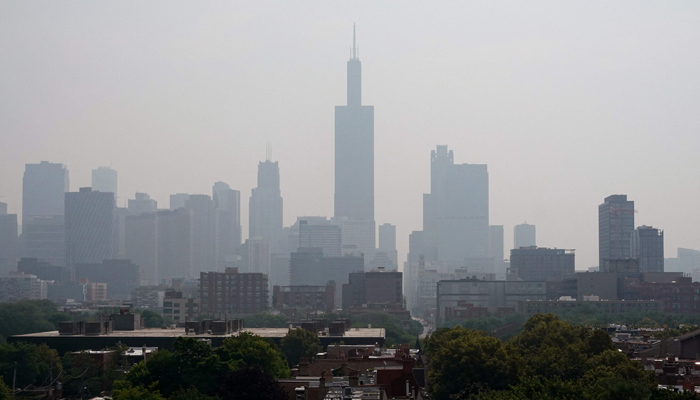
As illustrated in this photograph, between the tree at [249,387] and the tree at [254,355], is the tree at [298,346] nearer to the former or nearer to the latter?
the tree at [254,355]

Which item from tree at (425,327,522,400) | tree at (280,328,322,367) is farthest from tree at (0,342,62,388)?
tree at (425,327,522,400)

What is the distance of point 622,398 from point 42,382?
56.5 meters

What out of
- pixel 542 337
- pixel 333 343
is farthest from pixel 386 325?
pixel 542 337

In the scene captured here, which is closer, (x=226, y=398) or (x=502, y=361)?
(x=226, y=398)

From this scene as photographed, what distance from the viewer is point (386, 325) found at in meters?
184

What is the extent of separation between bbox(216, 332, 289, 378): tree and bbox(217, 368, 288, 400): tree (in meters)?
10.2

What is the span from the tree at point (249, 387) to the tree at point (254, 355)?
1023cm

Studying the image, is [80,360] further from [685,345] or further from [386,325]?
[386,325]

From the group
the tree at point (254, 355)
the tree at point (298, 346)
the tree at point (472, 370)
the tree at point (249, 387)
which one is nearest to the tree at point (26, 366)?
the tree at point (254, 355)

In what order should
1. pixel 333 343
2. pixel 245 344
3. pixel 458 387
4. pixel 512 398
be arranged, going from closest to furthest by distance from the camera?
pixel 512 398
pixel 458 387
pixel 245 344
pixel 333 343

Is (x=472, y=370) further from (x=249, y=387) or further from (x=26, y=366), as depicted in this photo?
(x=26, y=366)

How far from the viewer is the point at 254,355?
246 feet

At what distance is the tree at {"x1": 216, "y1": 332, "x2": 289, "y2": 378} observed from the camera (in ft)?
237

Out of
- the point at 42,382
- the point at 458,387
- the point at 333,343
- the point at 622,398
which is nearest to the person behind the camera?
the point at 622,398
